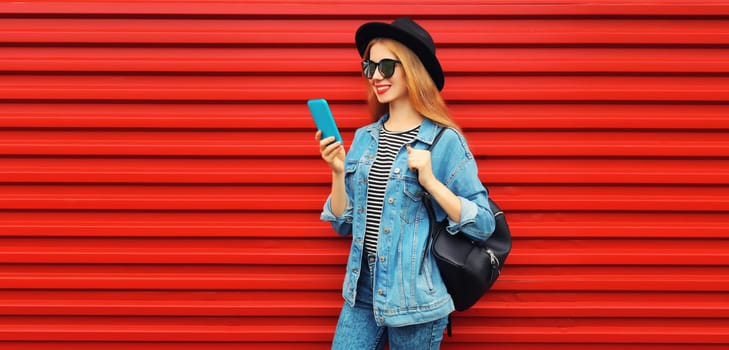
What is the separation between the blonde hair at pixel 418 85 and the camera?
2.10 meters

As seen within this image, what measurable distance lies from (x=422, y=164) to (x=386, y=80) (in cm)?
44

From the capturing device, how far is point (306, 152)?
277cm

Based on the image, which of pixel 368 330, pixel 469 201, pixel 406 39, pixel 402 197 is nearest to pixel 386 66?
pixel 406 39

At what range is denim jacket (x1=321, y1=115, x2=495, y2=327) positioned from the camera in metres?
2.04

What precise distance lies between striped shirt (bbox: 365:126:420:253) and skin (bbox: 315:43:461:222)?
73 millimetres

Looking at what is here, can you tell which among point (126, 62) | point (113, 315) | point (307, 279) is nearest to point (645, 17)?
point (307, 279)

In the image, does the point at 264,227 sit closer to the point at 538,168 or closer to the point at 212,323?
the point at 212,323

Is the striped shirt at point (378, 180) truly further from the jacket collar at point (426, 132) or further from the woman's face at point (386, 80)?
the woman's face at point (386, 80)

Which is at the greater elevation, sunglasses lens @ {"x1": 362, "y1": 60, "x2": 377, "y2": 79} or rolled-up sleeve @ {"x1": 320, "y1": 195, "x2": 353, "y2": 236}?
sunglasses lens @ {"x1": 362, "y1": 60, "x2": 377, "y2": 79}

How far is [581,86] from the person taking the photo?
2.74 meters

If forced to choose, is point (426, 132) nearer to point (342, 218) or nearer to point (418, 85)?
point (418, 85)

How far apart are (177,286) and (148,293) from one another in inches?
7.5

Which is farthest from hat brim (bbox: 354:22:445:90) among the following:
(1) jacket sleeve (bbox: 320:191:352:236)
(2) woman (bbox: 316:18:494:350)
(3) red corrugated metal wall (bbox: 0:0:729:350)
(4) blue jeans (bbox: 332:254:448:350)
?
(4) blue jeans (bbox: 332:254:448:350)

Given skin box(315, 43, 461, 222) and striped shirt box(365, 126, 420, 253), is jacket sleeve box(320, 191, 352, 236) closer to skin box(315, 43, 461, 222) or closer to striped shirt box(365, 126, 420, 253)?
skin box(315, 43, 461, 222)
